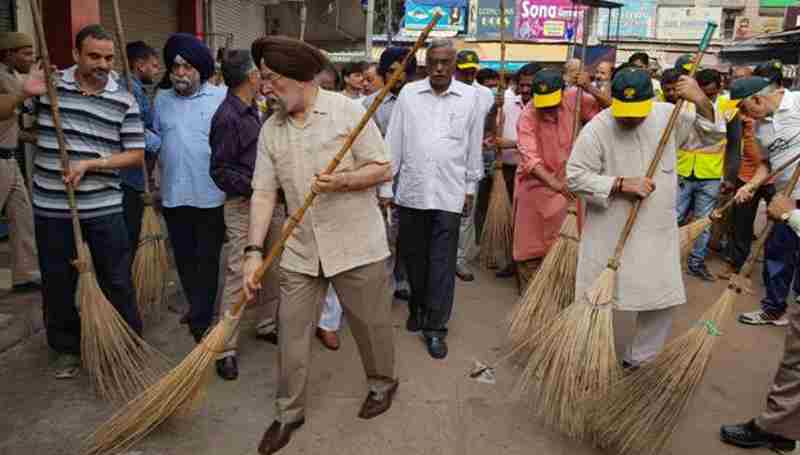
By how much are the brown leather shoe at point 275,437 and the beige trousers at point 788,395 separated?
2.00 meters

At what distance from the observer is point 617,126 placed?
2.95 metres

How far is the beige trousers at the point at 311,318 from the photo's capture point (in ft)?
9.20

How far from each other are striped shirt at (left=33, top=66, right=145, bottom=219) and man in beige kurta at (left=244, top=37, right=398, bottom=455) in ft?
3.04

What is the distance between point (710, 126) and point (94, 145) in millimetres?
2991

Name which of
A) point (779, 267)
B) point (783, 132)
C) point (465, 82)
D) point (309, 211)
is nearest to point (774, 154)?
point (783, 132)

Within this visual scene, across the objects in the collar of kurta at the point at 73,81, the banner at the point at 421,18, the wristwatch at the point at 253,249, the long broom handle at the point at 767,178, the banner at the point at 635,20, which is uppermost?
the banner at the point at 635,20

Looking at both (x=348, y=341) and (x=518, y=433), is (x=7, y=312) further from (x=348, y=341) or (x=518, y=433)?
(x=518, y=433)

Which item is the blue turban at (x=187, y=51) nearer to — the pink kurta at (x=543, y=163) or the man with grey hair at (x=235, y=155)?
the man with grey hair at (x=235, y=155)

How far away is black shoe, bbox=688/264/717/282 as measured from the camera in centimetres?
561

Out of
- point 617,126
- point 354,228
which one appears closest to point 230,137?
point 354,228

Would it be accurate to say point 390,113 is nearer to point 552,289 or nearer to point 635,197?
point 552,289

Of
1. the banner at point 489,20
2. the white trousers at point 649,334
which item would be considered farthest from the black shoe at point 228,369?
the banner at point 489,20

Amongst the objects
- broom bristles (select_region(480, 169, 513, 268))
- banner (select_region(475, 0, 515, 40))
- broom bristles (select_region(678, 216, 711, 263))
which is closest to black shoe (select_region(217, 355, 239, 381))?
broom bristles (select_region(480, 169, 513, 268))

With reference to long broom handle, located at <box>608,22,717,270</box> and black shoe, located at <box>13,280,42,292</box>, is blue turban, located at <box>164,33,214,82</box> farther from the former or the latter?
long broom handle, located at <box>608,22,717,270</box>
